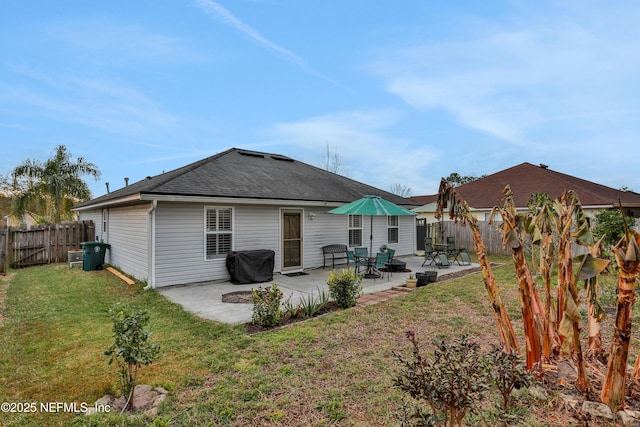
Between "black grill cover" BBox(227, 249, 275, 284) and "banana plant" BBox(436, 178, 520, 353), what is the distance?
6.33 meters

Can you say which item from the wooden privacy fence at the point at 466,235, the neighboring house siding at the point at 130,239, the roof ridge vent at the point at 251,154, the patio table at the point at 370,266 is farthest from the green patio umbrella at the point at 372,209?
the wooden privacy fence at the point at 466,235

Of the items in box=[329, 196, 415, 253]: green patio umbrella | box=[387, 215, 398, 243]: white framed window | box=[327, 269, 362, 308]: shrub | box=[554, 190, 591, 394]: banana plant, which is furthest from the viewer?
box=[387, 215, 398, 243]: white framed window

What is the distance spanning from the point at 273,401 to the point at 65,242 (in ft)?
48.2

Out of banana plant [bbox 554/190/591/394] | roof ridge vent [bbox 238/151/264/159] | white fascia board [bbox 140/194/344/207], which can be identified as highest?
roof ridge vent [bbox 238/151/264/159]

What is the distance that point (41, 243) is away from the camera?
12.6m

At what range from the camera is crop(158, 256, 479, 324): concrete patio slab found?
591cm

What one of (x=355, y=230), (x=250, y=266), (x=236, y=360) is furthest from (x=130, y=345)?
(x=355, y=230)

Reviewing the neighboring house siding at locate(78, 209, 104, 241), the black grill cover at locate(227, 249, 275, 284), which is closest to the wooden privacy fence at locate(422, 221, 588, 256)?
the black grill cover at locate(227, 249, 275, 284)

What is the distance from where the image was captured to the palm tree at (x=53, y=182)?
15.8m

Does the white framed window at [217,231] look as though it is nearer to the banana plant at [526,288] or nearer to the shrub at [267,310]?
the shrub at [267,310]

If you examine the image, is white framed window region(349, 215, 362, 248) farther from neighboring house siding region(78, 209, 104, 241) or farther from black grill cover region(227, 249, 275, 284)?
neighboring house siding region(78, 209, 104, 241)

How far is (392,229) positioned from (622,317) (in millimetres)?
11272

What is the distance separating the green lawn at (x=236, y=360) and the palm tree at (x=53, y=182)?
1184cm

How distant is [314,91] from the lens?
16.3 metres
